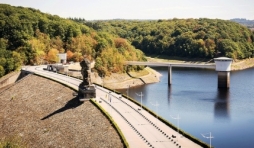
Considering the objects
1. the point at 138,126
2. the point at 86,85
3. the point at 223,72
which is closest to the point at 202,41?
the point at 223,72

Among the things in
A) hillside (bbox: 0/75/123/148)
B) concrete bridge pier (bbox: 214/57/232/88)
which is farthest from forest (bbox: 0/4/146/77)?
concrete bridge pier (bbox: 214/57/232/88)

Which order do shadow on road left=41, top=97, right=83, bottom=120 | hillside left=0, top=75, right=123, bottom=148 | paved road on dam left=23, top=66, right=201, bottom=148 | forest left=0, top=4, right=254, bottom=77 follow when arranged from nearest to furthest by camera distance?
paved road on dam left=23, top=66, right=201, bottom=148
hillside left=0, top=75, right=123, bottom=148
shadow on road left=41, top=97, right=83, bottom=120
forest left=0, top=4, right=254, bottom=77

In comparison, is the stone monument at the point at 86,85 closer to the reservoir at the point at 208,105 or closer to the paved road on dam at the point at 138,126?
the paved road on dam at the point at 138,126

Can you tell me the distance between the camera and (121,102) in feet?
212

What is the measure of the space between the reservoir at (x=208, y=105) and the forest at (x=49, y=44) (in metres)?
14.3

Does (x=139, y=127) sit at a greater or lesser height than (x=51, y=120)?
greater

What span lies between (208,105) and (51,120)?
31.6m

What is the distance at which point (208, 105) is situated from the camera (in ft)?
252

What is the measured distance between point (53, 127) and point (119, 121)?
417 inches

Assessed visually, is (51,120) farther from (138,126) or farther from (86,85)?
(138,126)

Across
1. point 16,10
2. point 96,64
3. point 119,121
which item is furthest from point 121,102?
point 16,10

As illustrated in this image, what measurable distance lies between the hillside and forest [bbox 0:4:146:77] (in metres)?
25.5

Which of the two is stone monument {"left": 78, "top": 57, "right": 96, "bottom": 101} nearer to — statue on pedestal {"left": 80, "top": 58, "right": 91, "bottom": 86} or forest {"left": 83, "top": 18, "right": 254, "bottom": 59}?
statue on pedestal {"left": 80, "top": 58, "right": 91, "bottom": 86}

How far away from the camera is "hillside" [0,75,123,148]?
50.5 meters
